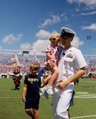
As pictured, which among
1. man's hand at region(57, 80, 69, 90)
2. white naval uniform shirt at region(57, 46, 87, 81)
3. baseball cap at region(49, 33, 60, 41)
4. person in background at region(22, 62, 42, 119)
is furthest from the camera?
person in background at region(22, 62, 42, 119)

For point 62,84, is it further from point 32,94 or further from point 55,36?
point 32,94

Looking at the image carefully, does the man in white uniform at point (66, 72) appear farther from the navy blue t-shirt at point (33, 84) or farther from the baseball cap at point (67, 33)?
the navy blue t-shirt at point (33, 84)

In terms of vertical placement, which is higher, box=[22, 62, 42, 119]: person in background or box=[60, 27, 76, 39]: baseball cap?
box=[60, 27, 76, 39]: baseball cap

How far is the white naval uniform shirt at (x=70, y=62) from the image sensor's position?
735 cm

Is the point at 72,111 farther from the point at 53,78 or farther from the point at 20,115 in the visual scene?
the point at 53,78

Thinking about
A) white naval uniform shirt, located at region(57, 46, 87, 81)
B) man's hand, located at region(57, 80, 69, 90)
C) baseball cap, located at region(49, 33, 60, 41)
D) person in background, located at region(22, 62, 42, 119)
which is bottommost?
person in background, located at region(22, 62, 42, 119)

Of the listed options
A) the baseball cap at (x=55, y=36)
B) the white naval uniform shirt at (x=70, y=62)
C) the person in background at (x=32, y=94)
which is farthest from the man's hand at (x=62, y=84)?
the person in background at (x=32, y=94)

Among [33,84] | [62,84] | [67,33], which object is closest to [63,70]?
[62,84]

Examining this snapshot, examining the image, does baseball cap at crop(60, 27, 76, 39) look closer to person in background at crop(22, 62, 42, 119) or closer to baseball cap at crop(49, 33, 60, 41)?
baseball cap at crop(49, 33, 60, 41)

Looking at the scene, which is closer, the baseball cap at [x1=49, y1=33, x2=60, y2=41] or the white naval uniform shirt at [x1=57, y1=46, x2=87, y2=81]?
the white naval uniform shirt at [x1=57, y1=46, x2=87, y2=81]

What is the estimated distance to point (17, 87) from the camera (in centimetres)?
2977

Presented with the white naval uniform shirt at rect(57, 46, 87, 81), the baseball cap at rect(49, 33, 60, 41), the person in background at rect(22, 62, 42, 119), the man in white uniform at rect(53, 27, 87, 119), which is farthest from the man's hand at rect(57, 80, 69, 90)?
the person in background at rect(22, 62, 42, 119)

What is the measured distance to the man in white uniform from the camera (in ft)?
23.5

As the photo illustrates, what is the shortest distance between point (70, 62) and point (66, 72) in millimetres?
197
